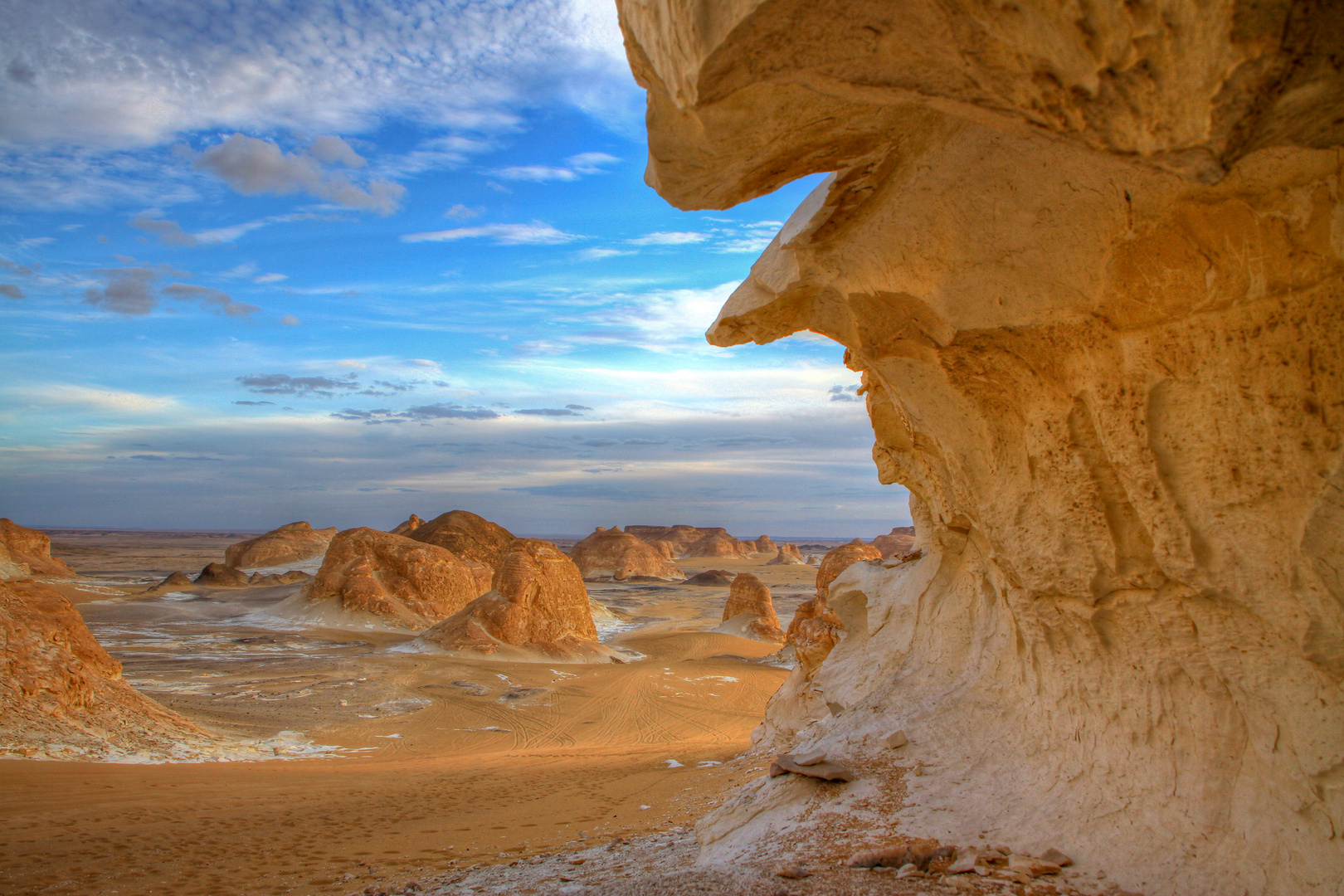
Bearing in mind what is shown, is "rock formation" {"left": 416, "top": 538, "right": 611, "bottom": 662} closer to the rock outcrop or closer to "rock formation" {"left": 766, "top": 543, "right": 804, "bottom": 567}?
the rock outcrop

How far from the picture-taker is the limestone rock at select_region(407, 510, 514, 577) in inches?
1181

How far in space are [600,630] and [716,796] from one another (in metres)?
19.4

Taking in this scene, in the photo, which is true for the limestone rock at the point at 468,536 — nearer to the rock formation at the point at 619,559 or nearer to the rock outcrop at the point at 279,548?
the rock outcrop at the point at 279,548

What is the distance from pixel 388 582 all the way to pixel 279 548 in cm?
1986

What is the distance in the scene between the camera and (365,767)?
9.18m

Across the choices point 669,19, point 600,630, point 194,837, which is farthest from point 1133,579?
point 600,630

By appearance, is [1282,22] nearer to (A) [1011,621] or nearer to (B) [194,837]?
(A) [1011,621]

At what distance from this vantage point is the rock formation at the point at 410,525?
104 feet

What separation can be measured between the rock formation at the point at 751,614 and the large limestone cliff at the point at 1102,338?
709 inches

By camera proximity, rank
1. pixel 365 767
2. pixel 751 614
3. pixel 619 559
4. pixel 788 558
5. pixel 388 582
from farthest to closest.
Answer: pixel 788 558 → pixel 619 559 → pixel 751 614 → pixel 388 582 → pixel 365 767

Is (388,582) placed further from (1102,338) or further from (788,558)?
(788,558)

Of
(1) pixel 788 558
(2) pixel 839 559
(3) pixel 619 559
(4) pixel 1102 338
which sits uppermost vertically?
(4) pixel 1102 338

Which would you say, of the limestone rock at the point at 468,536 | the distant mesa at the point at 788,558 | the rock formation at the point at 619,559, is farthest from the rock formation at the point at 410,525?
the distant mesa at the point at 788,558

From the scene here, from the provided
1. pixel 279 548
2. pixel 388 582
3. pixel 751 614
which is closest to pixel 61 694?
pixel 388 582
